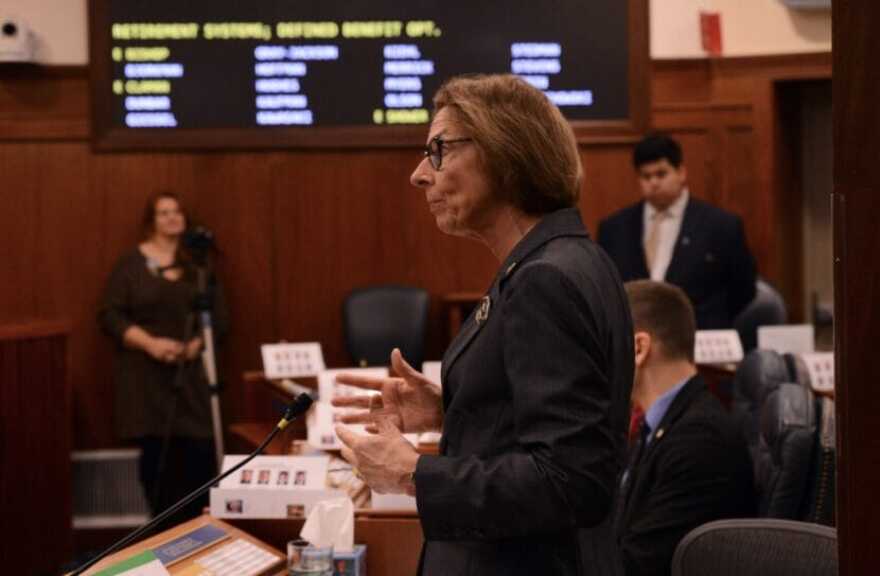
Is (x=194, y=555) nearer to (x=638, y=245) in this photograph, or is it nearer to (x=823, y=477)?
(x=823, y=477)

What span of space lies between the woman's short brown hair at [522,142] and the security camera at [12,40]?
564 centimetres

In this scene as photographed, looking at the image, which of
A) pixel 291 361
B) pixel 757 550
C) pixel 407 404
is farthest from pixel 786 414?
pixel 291 361

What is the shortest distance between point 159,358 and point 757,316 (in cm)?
297

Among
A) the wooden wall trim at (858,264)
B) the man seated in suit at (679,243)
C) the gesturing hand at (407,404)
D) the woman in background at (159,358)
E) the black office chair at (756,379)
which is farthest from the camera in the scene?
the woman in background at (159,358)

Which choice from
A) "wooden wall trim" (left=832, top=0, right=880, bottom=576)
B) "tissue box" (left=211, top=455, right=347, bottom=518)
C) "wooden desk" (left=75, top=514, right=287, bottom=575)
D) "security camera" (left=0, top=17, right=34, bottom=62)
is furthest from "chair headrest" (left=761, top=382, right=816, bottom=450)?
"security camera" (left=0, top=17, right=34, bottom=62)

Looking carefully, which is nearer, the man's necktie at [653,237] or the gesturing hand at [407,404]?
the gesturing hand at [407,404]

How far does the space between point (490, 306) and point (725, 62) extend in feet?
20.0

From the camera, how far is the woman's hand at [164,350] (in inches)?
261

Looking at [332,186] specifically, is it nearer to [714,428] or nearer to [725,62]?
[725,62]

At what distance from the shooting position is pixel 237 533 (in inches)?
108

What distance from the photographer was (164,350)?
21.8 feet

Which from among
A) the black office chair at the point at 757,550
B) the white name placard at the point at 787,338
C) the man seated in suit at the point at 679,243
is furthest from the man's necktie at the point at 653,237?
the black office chair at the point at 757,550

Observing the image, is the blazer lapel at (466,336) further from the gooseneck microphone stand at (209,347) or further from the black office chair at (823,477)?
the gooseneck microphone stand at (209,347)

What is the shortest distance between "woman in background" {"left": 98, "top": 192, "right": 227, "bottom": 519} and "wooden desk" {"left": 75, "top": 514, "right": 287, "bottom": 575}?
3911 millimetres
